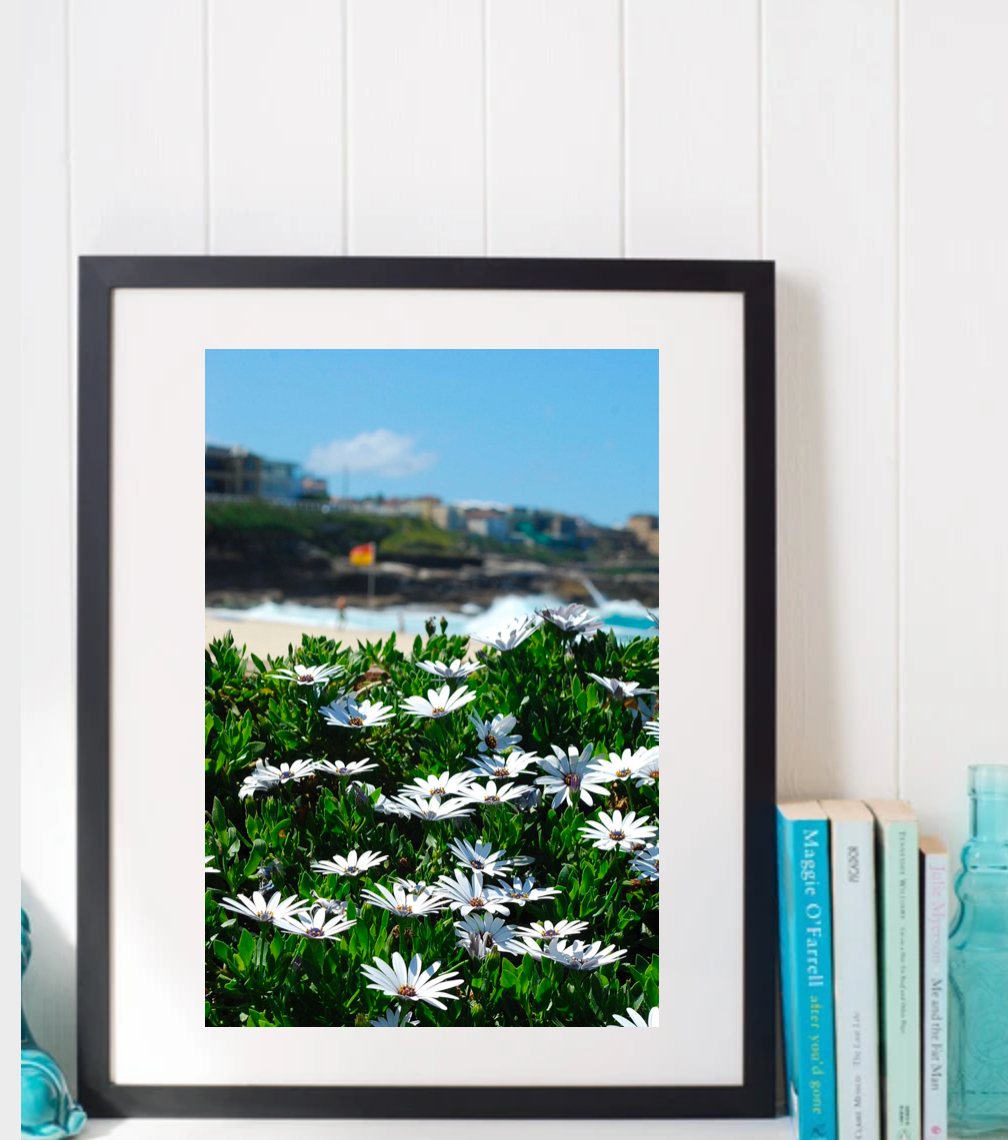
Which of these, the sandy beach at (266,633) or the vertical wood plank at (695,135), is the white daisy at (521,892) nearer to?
the sandy beach at (266,633)

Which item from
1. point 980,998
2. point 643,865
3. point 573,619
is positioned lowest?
point 980,998

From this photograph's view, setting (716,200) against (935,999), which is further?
(716,200)

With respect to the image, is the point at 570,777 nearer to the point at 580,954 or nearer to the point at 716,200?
the point at 580,954

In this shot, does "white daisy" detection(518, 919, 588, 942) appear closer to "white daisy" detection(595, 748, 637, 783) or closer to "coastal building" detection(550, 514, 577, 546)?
"white daisy" detection(595, 748, 637, 783)

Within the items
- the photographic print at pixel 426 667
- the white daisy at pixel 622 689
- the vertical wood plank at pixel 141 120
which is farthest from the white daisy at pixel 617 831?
the vertical wood plank at pixel 141 120

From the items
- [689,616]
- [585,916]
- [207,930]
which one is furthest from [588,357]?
[207,930]

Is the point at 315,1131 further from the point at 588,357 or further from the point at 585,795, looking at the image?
the point at 588,357

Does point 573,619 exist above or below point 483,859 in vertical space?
above

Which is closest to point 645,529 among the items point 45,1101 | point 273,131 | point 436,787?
point 436,787
